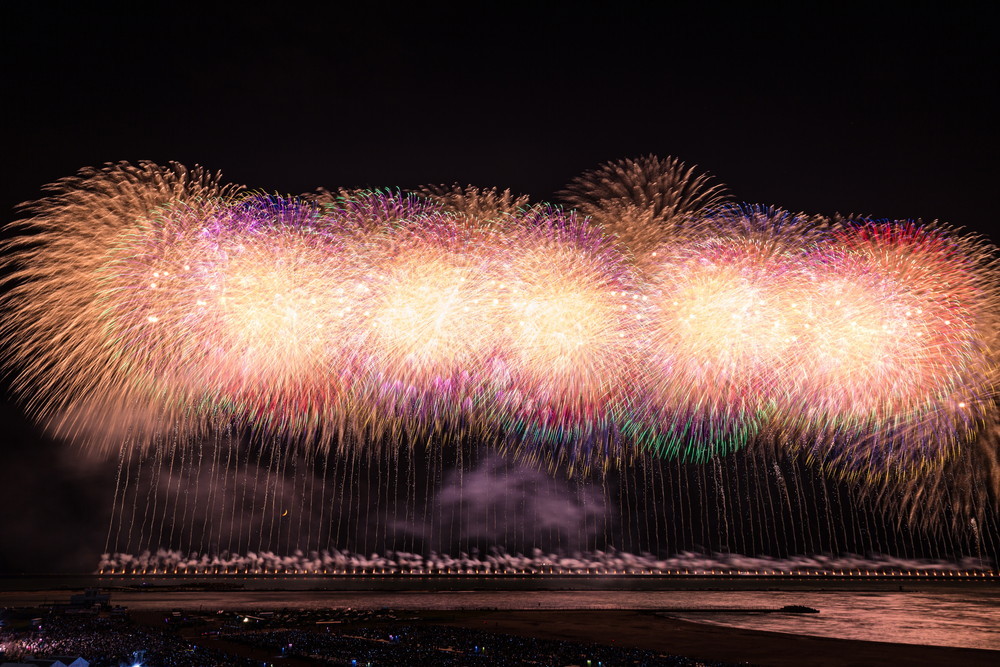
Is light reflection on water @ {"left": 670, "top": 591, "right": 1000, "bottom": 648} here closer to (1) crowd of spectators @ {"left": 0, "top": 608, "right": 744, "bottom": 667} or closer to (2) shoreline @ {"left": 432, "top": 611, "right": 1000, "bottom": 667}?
(2) shoreline @ {"left": 432, "top": 611, "right": 1000, "bottom": 667}

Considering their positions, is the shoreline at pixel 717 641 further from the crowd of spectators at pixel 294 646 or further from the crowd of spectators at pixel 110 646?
the crowd of spectators at pixel 110 646

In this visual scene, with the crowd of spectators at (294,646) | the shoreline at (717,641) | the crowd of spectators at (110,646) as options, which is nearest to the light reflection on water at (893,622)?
the shoreline at (717,641)

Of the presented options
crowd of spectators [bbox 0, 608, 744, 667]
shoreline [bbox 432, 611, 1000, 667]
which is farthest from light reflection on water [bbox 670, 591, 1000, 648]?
crowd of spectators [bbox 0, 608, 744, 667]

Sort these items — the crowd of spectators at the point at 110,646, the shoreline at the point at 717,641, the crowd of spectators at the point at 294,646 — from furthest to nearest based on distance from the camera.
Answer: the shoreline at the point at 717,641 → the crowd of spectators at the point at 294,646 → the crowd of spectators at the point at 110,646

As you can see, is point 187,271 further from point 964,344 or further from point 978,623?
point 978,623

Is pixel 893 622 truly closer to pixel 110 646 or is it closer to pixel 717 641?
pixel 717 641

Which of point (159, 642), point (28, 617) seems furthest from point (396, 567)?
point (159, 642)

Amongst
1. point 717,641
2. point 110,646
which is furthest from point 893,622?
point 110,646

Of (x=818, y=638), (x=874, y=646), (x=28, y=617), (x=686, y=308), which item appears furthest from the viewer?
(x=28, y=617)

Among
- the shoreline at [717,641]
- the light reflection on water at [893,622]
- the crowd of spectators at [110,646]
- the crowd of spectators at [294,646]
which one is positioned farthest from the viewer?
the light reflection on water at [893,622]

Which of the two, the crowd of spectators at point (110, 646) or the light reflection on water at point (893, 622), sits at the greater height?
the crowd of spectators at point (110, 646)

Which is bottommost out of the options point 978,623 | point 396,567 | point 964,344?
point 396,567
